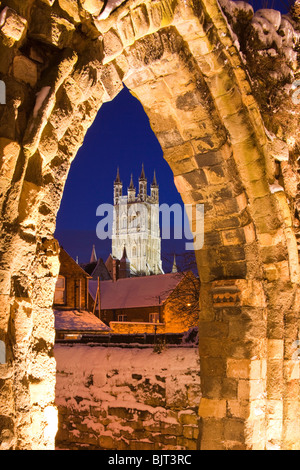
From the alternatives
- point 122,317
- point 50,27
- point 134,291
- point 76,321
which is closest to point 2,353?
point 50,27

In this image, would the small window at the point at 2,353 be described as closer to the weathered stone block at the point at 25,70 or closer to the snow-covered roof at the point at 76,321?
the weathered stone block at the point at 25,70

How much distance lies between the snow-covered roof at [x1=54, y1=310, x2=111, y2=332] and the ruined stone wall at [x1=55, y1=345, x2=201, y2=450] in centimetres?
1110

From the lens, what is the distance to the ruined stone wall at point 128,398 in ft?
17.4

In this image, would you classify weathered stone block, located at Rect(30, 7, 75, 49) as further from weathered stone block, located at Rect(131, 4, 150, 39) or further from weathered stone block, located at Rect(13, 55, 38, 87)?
weathered stone block, located at Rect(131, 4, 150, 39)

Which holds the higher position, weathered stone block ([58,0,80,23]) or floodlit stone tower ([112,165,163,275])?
floodlit stone tower ([112,165,163,275])

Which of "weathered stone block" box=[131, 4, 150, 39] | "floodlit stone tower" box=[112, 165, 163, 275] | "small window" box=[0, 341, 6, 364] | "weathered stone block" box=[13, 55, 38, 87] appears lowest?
"small window" box=[0, 341, 6, 364]

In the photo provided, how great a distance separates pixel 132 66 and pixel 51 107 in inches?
67.9

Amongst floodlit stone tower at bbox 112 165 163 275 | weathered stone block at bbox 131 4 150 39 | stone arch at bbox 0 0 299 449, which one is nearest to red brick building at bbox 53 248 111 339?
stone arch at bbox 0 0 299 449

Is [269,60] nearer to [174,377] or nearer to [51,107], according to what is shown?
[51,107]

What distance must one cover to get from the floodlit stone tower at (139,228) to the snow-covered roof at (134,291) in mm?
35680

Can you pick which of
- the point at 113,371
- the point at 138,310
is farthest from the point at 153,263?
the point at 113,371

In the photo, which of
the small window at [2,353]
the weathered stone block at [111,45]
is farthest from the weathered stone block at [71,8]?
the small window at [2,353]

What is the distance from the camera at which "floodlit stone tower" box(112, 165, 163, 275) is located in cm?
6562

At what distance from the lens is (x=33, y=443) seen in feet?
6.42
